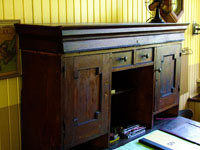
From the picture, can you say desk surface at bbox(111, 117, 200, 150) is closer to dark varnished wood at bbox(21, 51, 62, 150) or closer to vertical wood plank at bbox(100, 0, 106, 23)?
dark varnished wood at bbox(21, 51, 62, 150)

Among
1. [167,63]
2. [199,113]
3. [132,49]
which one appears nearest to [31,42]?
[132,49]

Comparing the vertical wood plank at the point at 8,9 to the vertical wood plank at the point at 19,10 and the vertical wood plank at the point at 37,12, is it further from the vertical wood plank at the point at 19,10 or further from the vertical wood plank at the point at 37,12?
the vertical wood plank at the point at 37,12

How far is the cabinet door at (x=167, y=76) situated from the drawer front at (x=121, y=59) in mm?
393

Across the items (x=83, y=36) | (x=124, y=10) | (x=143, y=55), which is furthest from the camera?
(x=124, y=10)

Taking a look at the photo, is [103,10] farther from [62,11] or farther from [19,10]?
[19,10]

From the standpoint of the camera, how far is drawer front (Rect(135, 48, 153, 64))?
2.49 m

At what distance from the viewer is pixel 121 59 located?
2324mm

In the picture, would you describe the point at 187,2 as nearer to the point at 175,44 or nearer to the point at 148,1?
the point at 148,1

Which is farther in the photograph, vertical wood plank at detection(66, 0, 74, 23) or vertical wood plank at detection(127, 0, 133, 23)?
vertical wood plank at detection(127, 0, 133, 23)

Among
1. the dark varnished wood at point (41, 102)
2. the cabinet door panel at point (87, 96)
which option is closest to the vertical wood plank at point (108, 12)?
the cabinet door panel at point (87, 96)

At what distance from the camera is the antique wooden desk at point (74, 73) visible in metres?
1.91

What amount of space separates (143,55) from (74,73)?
0.79 metres


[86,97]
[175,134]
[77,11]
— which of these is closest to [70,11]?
[77,11]

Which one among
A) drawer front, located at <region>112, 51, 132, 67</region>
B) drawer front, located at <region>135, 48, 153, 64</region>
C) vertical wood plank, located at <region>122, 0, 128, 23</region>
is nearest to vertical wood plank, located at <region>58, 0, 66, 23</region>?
drawer front, located at <region>112, 51, 132, 67</region>
